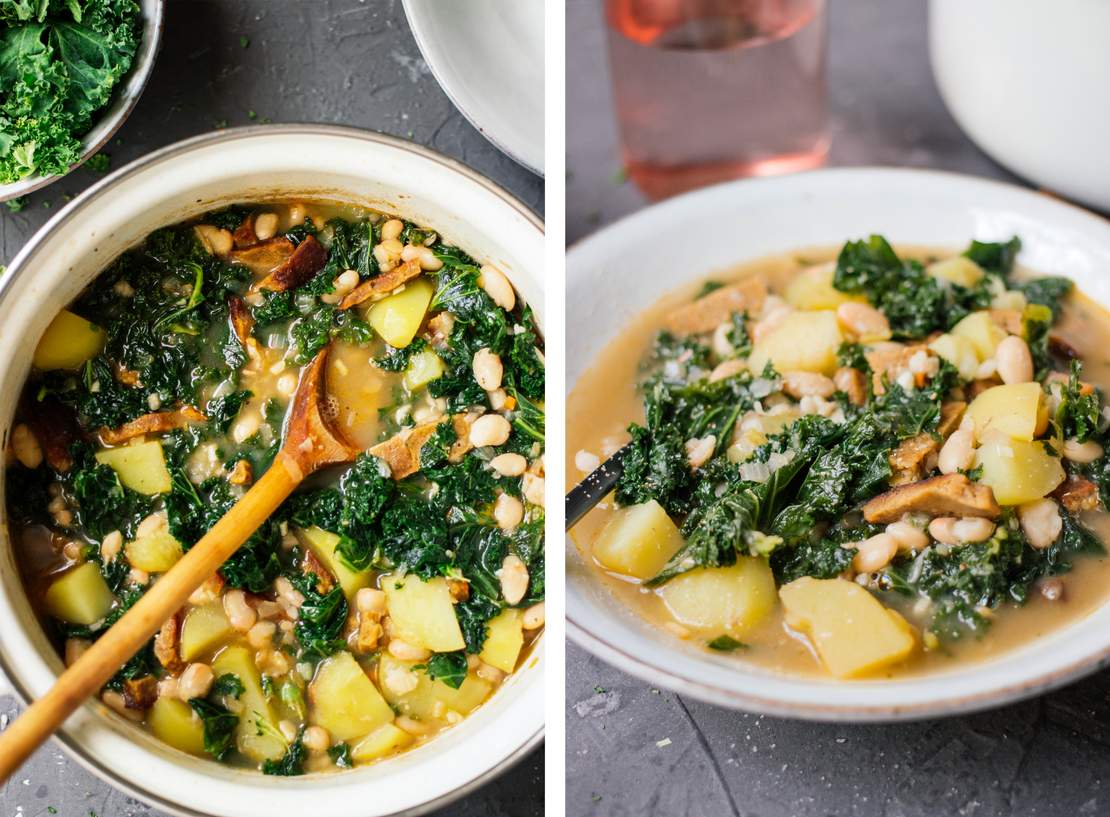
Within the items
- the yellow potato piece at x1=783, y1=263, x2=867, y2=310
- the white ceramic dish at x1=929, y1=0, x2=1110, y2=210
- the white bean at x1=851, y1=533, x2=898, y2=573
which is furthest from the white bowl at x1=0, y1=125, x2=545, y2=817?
the white ceramic dish at x1=929, y1=0, x2=1110, y2=210

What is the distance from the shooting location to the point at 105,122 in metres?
1.93

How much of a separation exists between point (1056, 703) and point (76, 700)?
1.64 metres

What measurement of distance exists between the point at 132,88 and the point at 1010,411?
68.1 inches

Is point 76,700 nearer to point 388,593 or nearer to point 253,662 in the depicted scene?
point 253,662

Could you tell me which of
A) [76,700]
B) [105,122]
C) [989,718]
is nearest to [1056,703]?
[989,718]

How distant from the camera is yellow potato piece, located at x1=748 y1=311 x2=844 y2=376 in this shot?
2.04 metres

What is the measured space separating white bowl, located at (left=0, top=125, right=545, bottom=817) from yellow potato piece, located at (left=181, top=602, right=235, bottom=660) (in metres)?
0.16

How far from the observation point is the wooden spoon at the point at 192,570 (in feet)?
5.17

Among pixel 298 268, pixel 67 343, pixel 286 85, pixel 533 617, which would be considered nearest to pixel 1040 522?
pixel 533 617

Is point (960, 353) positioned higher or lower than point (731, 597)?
higher

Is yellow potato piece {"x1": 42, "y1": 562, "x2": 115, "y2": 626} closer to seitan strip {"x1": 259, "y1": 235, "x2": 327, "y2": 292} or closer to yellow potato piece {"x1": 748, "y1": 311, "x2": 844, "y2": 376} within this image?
seitan strip {"x1": 259, "y1": 235, "x2": 327, "y2": 292}

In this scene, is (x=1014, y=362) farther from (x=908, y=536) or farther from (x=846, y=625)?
(x=846, y=625)

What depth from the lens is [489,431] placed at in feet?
6.01

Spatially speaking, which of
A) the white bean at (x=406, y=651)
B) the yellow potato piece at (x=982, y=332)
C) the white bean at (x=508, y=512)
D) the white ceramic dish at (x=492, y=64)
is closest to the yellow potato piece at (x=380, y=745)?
the white bean at (x=406, y=651)
